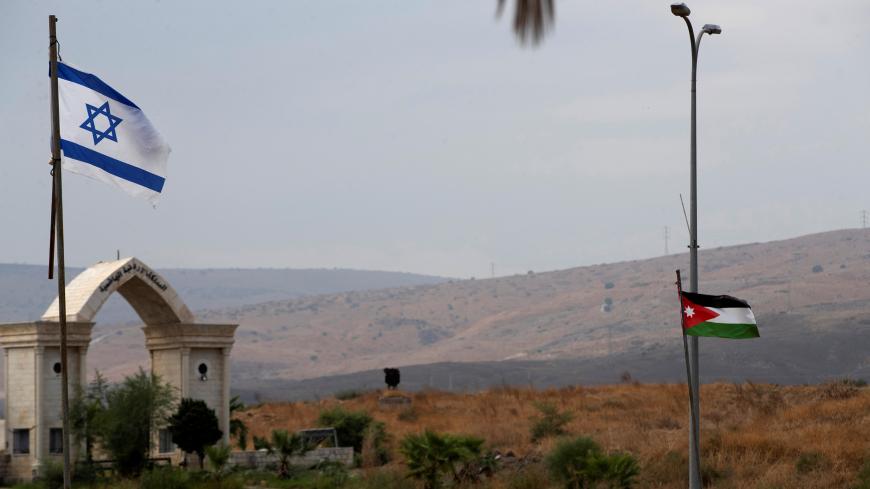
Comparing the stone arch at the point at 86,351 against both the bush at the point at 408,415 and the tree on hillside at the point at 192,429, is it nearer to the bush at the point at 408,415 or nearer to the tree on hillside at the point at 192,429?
the tree on hillside at the point at 192,429

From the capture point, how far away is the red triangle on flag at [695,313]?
81.1 ft

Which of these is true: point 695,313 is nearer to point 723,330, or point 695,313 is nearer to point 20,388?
point 723,330

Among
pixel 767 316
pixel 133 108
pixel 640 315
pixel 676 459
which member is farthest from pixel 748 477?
pixel 640 315

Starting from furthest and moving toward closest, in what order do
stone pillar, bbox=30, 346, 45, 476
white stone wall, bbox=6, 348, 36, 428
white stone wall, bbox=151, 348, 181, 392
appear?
1. white stone wall, bbox=151, 348, 181, 392
2. white stone wall, bbox=6, 348, 36, 428
3. stone pillar, bbox=30, 346, 45, 476

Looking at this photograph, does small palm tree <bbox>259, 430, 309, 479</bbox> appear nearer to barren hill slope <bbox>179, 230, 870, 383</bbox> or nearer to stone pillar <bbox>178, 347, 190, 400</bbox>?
stone pillar <bbox>178, 347, 190, 400</bbox>

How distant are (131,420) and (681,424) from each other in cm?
1690

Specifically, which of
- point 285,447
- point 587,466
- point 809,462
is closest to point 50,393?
point 285,447

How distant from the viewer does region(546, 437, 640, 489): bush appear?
3269cm

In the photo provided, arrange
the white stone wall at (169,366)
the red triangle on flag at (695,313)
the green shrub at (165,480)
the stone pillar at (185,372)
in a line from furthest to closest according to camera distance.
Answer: the white stone wall at (169,366)
the stone pillar at (185,372)
the green shrub at (165,480)
the red triangle on flag at (695,313)

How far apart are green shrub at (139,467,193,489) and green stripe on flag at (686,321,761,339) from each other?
51.8 ft

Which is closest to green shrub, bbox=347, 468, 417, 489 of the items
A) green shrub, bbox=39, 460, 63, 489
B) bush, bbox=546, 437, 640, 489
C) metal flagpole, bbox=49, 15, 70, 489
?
bush, bbox=546, 437, 640, 489

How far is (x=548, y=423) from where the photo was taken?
145ft

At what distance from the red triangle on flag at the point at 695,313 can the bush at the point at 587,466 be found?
28.5 ft

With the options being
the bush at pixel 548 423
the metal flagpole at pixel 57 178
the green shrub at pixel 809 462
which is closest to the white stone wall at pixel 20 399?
the bush at pixel 548 423
